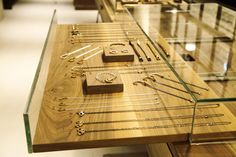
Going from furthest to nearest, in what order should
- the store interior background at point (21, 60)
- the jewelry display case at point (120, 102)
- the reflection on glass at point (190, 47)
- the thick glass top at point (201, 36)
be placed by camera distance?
1. the store interior background at point (21, 60)
2. the reflection on glass at point (190, 47)
3. the thick glass top at point (201, 36)
4. the jewelry display case at point (120, 102)

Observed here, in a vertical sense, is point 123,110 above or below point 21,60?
above

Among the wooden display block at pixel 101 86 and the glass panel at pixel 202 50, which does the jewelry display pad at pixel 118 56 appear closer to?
the glass panel at pixel 202 50

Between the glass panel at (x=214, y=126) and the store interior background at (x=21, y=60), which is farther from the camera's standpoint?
the store interior background at (x=21, y=60)

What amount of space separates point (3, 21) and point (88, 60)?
4.33m

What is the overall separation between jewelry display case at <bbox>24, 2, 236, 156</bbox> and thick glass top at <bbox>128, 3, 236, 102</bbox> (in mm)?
35

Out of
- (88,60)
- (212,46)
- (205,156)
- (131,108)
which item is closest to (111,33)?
(88,60)

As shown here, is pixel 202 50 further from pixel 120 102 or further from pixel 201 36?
pixel 120 102

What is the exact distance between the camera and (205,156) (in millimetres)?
1136

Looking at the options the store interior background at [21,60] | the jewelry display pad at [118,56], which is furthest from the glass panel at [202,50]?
the store interior background at [21,60]

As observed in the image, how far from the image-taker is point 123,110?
53.9 inches

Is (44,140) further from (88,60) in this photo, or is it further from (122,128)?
(88,60)

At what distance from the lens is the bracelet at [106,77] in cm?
154

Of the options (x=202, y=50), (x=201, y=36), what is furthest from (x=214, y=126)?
(x=201, y=36)

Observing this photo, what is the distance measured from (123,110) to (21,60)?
2898 mm
